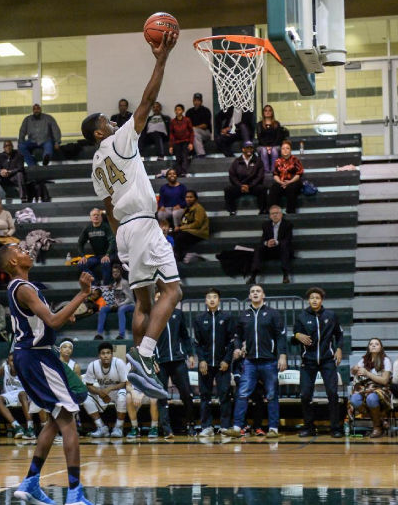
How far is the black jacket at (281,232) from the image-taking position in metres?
15.6

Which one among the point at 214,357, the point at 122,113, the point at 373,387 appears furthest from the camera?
the point at 122,113

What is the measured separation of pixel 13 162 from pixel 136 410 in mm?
7606

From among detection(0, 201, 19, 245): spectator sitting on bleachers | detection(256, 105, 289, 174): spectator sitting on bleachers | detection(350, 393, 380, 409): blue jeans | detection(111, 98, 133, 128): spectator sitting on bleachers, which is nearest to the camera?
detection(350, 393, 380, 409): blue jeans

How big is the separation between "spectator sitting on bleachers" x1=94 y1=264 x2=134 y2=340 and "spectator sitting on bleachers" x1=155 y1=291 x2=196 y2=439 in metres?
2.00

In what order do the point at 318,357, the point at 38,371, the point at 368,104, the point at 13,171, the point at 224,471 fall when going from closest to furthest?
the point at 38,371, the point at 224,471, the point at 318,357, the point at 13,171, the point at 368,104

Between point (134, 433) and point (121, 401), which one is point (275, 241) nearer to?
point (121, 401)

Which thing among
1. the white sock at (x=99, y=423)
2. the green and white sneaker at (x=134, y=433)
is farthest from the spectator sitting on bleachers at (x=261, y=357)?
the white sock at (x=99, y=423)

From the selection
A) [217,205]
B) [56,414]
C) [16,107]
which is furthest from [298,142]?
[56,414]

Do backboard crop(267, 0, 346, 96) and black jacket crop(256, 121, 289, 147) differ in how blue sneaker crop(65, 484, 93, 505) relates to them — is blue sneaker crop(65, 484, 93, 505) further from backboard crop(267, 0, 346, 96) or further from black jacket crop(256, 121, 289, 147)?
black jacket crop(256, 121, 289, 147)

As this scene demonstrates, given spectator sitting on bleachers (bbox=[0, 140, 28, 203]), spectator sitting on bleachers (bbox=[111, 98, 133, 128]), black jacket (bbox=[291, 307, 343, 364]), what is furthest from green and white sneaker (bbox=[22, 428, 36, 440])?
spectator sitting on bleachers (bbox=[111, 98, 133, 128])

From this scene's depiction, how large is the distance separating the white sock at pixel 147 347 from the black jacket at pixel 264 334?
246 inches

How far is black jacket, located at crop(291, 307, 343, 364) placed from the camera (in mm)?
12391

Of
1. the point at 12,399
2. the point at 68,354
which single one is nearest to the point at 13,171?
the point at 12,399

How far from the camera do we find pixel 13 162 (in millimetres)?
18844
